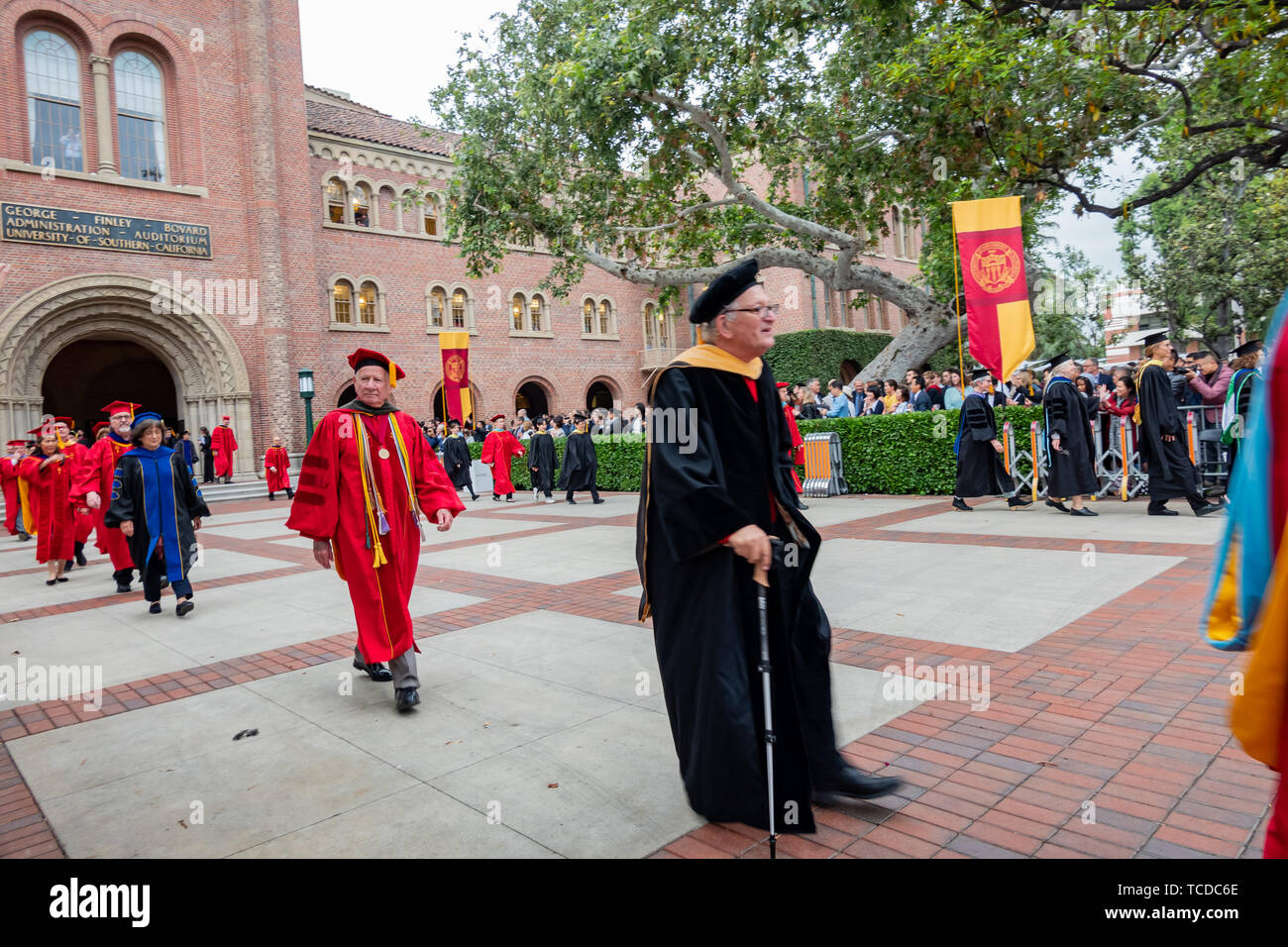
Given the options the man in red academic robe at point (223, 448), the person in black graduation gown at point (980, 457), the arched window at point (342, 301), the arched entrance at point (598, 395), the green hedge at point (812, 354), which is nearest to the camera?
the person in black graduation gown at point (980, 457)

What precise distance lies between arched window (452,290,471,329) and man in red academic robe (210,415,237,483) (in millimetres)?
9624

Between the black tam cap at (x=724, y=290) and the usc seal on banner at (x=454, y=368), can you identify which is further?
the usc seal on banner at (x=454, y=368)

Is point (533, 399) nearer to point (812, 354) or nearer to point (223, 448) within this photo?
point (812, 354)

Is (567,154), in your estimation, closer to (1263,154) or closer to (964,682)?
(1263,154)

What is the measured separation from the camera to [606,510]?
14.6m

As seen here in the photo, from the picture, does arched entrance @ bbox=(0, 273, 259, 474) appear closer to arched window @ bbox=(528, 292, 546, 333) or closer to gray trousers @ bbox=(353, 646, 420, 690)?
arched window @ bbox=(528, 292, 546, 333)

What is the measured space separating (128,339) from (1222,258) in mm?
34830

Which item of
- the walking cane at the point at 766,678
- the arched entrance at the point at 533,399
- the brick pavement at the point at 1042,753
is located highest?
the arched entrance at the point at 533,399

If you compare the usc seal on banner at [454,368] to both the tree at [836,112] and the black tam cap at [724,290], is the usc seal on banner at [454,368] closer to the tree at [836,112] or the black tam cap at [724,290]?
the tree at [836,112]

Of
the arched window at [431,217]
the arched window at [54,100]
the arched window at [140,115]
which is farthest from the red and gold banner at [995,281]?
the arched window at [54,100]

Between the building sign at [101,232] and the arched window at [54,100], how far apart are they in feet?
5.18

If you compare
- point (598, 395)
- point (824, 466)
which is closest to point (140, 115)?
point (598, 395)

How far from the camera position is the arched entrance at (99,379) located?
1139 inches
